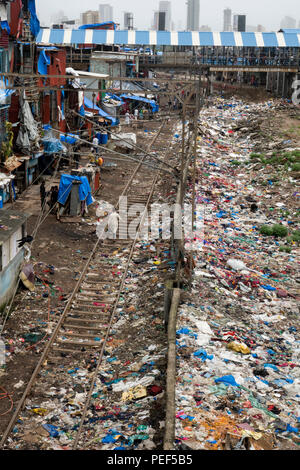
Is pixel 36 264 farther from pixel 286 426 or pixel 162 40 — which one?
pixel 162 40

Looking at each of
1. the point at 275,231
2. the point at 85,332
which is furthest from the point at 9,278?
the point at 275,231

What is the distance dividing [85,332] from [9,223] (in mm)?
2944

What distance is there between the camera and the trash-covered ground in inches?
283

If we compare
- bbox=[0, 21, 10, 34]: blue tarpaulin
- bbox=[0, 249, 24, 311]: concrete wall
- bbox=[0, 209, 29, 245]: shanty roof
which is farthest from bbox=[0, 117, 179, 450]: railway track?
bbox=[0, 21, 10, 34]: blue tarpaulin

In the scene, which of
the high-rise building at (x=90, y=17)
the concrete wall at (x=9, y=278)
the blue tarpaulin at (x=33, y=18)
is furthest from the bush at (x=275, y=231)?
the high-rise building at (x=90, y=17)

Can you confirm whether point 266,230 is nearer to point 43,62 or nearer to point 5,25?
point 5,25

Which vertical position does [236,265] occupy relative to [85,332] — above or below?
above

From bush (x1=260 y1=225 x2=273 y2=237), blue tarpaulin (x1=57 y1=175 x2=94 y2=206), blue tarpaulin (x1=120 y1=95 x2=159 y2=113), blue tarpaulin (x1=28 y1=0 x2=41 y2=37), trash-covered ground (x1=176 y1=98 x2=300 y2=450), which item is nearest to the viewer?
trash-covered ground (x1=176 y1=98 x2=300 y2=450)

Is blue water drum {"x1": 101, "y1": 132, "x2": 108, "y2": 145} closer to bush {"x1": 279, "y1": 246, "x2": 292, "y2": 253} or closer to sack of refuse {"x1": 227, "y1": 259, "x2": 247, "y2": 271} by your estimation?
bush {"x1": 279, "y1": 246, "x2": 292, "y2": 253}

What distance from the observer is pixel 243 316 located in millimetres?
10750

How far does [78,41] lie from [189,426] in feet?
118

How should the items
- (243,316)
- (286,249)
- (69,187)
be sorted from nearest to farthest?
(243,316) → (286,249) → (69,187)

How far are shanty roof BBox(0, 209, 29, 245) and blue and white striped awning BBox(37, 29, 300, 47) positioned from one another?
2923cm

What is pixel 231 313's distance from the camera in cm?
1081
